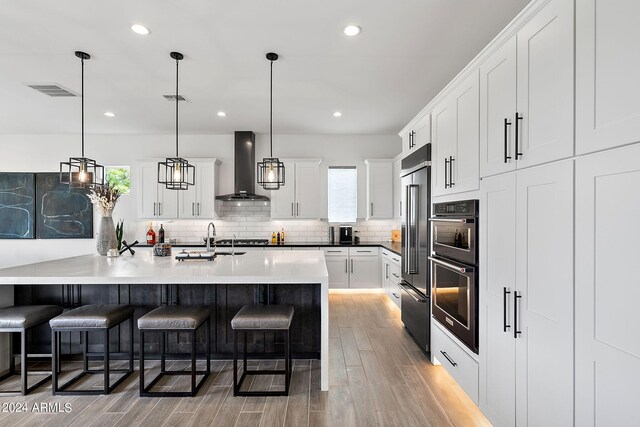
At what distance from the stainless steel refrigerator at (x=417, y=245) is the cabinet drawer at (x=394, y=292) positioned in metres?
0.60

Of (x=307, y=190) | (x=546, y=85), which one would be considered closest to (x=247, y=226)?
(x=307, y=190)

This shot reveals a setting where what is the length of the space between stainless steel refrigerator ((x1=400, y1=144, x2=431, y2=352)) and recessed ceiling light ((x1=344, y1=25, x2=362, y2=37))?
120 centimetres

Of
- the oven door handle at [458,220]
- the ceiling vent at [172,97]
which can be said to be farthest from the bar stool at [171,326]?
the ceiling vent at [172,97]

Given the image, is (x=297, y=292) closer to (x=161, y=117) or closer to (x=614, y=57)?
(x=614, y=57)

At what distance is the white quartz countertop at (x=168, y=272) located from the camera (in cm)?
231

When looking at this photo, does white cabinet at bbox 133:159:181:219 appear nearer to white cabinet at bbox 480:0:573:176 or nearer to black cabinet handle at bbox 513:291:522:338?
white cabinet at bbox 480:0:573:176

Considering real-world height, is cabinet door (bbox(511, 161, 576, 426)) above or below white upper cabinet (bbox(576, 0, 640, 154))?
below

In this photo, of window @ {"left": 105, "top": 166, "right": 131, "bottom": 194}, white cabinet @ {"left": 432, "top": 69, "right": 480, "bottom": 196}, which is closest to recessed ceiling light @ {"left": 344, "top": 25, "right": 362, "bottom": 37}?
white cabinet @ {"left": 432, "top": 69, "right": 480, "bottom": 196}

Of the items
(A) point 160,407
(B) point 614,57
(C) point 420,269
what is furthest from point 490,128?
(A) point 160,407

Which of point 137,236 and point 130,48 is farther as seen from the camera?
point 137,236

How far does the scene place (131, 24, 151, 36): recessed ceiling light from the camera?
252cm

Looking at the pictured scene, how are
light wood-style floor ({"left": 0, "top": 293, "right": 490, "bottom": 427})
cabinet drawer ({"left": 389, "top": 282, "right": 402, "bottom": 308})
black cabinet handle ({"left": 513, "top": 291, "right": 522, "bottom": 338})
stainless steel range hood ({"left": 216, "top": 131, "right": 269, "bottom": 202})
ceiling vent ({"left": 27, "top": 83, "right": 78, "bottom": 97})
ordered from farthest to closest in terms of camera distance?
stainless steel range hood ({"left": 216, "top": 131, "right": 269, "bottom": 202}) → cabinet drawer ({"left": 389, "top": 282, "right": 402, "bottom": 308}) → ceiling vent ({"left": 27, "top": 83, "right": 78, "bottom": 97}) → light wood-style floor ({"left": 0, "top": 293, "right": 490, "bottom": 427}) → black cabinet handle ({"left": 513, "top": 291, "right": 522, "bottom": 338})

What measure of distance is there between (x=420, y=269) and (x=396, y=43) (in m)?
2.09

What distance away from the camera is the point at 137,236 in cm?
590
